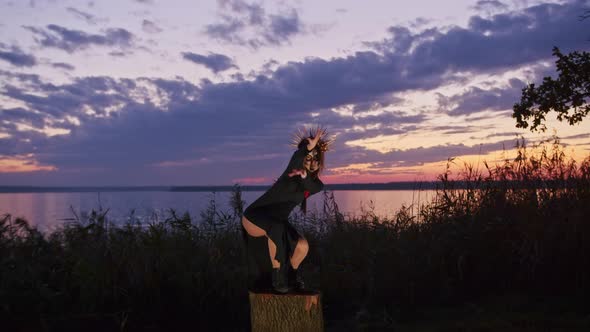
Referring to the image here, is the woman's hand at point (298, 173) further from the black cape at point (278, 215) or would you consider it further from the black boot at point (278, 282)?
the black boot at point (278, 282)

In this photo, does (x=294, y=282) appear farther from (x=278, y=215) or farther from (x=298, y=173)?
(x=298, y=173)

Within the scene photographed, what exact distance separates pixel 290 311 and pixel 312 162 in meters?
1.12

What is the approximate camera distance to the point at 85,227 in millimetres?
6125

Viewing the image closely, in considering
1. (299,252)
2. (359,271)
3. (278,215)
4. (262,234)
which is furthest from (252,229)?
(359,271)

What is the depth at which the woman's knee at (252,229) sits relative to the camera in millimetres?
3783

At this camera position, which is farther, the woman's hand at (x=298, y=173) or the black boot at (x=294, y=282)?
the black boot at (x=294, y=282)

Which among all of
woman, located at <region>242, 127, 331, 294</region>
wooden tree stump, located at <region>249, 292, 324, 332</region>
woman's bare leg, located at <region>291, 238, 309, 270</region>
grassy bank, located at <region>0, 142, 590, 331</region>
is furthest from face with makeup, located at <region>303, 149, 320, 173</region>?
grassy bank, located at <region>0, 142, 590, 331</region>

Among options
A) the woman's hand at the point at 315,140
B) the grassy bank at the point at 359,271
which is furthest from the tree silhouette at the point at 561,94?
the woman's hand at the point at 315,140

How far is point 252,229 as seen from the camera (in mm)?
3803

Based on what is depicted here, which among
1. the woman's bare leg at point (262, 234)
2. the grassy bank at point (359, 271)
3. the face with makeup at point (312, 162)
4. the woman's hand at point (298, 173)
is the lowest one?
the grassy bank at point (359, 271)

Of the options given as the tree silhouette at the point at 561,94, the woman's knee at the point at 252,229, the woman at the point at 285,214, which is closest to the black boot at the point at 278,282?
the woman at the point at 285,214

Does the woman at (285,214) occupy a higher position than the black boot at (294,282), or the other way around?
the woman at (285,214)

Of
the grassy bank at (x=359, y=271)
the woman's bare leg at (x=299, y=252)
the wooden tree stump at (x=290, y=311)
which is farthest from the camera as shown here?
the grassy bank at (x=359, y=271)

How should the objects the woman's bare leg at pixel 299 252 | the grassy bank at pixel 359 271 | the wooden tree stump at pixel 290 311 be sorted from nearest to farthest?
1. the wooden tree stump at pixel 290 311
2. the woman's bare leg at pixel 299 252
3. the grassy bank at pixel 359 271
